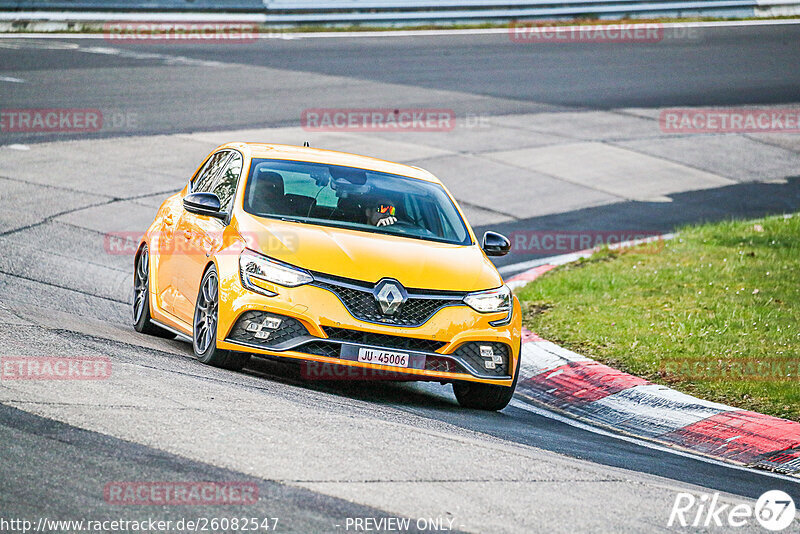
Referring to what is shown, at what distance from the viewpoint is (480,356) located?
854cm

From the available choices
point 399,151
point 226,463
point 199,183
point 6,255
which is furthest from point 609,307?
point 399,151

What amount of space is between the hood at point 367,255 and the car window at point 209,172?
143cm

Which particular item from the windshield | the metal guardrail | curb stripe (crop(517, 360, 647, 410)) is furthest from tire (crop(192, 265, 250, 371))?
the metal guardrail

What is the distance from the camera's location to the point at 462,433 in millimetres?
7516

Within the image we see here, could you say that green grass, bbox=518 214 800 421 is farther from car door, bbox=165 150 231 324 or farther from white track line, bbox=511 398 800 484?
car door, bbox=165 150 231 324

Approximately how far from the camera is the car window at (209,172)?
10188mm

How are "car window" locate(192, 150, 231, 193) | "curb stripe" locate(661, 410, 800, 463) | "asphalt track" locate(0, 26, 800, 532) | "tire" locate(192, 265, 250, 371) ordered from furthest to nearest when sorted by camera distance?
"car window" locate(192, 150, 231, 193)
"tire" locate(192, 265, 250, 371)
"curb stripe" locate(661, 410, 800, 463)
"asphalt track" locate(0, 26, 800, 532)

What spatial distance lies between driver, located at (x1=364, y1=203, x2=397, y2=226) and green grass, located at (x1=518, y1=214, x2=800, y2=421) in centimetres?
227

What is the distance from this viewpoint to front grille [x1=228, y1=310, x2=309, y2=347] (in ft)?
26.7

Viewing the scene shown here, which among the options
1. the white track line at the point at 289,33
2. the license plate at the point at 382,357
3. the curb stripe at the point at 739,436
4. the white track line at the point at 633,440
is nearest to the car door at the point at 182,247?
the license plate at the point at 382,357

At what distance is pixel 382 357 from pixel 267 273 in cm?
96

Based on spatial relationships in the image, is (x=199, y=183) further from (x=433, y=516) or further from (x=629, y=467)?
(x=433, y=516)

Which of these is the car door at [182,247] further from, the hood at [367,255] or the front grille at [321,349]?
the front grille at [321,349]

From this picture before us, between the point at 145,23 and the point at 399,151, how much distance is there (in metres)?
13.0
